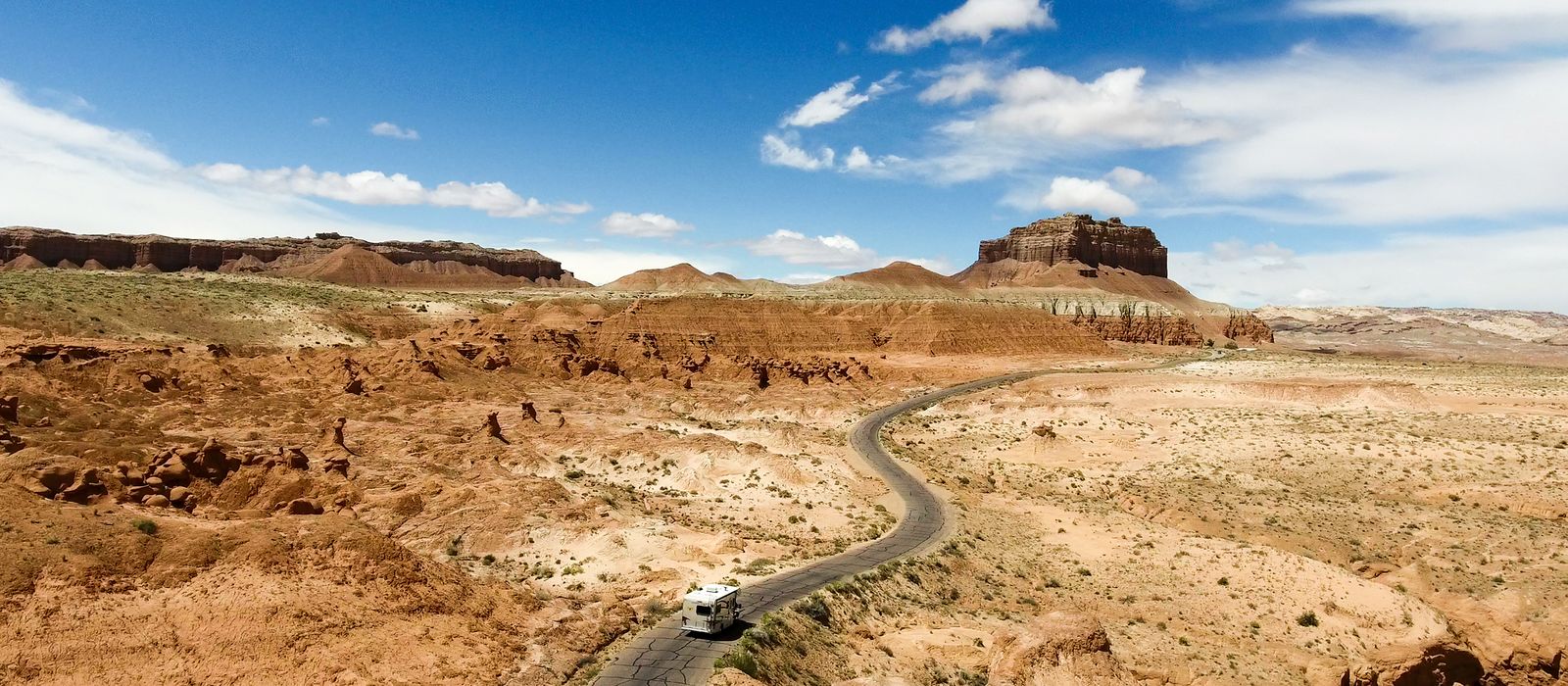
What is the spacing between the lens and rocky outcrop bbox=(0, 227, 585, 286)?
142000 millimetres

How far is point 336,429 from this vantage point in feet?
138

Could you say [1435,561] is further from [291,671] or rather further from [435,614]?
[291,671]

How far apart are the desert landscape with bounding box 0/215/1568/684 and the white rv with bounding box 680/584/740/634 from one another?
97 cm

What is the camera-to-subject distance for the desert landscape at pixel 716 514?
19219 mm

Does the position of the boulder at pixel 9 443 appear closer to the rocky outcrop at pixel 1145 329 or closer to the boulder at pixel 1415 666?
the boulder at pixel 1415 666

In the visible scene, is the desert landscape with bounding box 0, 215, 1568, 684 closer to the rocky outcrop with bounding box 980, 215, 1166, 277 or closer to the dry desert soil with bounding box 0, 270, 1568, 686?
the dry desert soil with bounding box 0, 270, 1568, 686

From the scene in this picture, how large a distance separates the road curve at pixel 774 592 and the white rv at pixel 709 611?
11.0 inches

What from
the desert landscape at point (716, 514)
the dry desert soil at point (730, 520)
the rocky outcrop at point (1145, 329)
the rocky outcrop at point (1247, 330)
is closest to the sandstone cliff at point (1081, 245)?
the rocky outcrop at point (1247, 330)

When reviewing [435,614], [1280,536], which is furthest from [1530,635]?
[435,614]

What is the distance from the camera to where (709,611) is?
19.5 m

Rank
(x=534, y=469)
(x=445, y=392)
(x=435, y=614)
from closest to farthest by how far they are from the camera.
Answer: (x=435, y=614) < (x=534, y=469) < (x=445, y=392)

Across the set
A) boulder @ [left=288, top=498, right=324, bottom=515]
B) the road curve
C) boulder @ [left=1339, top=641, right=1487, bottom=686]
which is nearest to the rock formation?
boulder @ [left=288, top=498, right=324, bottom=515]

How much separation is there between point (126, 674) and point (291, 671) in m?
2.86

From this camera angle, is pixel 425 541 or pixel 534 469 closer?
pixel 425 541
